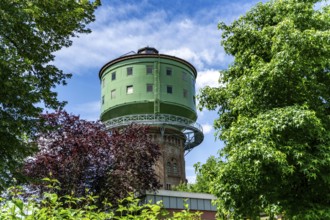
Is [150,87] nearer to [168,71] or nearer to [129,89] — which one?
[129,89]

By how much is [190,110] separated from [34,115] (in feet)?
114

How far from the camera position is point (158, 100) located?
46094 millimetres

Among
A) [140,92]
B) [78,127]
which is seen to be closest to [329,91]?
[78,127]

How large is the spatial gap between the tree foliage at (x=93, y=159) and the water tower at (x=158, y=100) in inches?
574

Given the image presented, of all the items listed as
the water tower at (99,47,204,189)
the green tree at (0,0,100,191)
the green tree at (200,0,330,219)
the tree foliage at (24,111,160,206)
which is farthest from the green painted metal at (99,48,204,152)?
the green tree at (200,0,330,219)

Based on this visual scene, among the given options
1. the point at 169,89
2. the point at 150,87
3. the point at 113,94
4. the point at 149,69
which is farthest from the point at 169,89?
the point at 113,94

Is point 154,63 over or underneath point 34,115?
over

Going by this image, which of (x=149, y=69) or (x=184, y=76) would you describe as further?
(x=184, y=76)

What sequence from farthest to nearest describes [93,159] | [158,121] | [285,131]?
[158,121]
[93,159]
[285,131]

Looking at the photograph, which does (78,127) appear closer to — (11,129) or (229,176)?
(11,129)

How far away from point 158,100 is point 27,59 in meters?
33.4

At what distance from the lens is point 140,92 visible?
46750 millimetres

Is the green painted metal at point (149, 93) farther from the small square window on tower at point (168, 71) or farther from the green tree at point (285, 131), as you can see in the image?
the green tree at point (285, 131)

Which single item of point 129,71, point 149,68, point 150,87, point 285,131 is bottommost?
point 285,131
